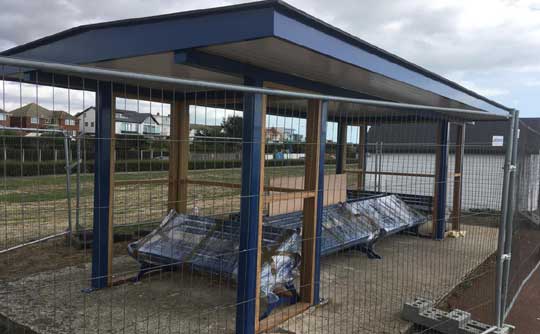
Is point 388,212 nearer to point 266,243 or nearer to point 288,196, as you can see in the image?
point 266,243

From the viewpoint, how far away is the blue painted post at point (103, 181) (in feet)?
15.3

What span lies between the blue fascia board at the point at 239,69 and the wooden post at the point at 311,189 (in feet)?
1.45

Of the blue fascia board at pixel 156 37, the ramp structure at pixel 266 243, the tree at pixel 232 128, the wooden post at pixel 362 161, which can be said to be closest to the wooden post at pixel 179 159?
the ramp structure at pixel 266 243

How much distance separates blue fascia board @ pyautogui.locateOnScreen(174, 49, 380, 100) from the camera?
136 inches

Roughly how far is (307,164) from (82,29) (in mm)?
2484

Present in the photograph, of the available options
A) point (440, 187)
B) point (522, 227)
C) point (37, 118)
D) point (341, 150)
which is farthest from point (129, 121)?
point (440, 187)

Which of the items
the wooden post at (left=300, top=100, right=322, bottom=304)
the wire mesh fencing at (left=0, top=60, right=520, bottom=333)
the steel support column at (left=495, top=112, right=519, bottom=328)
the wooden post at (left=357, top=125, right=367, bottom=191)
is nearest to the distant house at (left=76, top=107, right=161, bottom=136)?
the wire mesh fencing at (left=0, top=60, right=520, bottom=333)

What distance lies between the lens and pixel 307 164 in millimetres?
4156

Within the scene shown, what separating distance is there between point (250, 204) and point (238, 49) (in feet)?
4.18

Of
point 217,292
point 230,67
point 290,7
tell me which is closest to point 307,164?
point 230,67

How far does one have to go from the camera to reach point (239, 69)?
3918 millimetres

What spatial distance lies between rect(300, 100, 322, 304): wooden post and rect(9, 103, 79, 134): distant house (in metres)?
2.09

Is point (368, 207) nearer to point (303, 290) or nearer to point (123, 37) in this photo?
point (303, 290)

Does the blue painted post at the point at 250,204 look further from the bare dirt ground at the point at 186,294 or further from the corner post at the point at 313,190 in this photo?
the corner post at the point at 313,190
